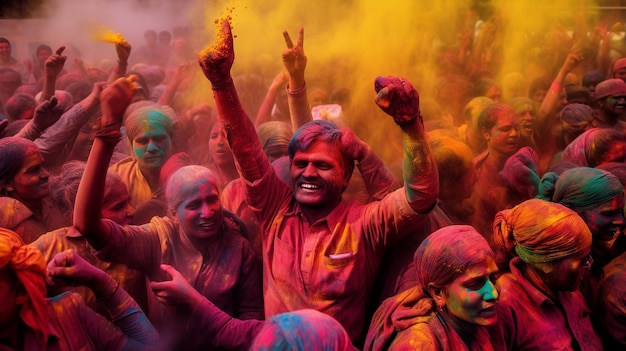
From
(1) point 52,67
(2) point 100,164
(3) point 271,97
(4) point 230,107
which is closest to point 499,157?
(3) point 271,97

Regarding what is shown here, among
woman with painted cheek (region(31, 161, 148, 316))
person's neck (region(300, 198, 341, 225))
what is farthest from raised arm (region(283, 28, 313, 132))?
woman with painted cheek (region(31, 161, 148, 316))

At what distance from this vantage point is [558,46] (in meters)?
10.2

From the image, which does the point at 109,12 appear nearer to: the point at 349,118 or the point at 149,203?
the point at 349,118

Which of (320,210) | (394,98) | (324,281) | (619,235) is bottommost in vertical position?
(619,235)

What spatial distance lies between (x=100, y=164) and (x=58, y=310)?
2.20ft

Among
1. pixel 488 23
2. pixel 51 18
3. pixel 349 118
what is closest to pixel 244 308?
pixel 349 118

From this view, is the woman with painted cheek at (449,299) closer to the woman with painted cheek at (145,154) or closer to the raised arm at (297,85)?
the raised arm at (297,85)

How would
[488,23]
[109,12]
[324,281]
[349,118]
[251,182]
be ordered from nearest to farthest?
1. [324,281]
2. [251,182]
3. [349,118]
4. [488,23]
5. [109,12]

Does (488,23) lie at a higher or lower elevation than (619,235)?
higher

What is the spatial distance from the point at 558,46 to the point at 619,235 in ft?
22.3

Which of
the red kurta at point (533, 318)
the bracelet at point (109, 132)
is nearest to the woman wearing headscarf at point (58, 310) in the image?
the bracelet at point (109, 132)

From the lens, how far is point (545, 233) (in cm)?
330

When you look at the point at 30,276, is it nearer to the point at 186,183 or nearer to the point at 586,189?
the point at 186,183

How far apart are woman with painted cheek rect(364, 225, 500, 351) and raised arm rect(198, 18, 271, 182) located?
111 cm
